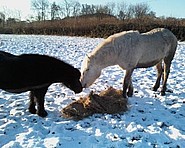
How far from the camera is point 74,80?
547 cm

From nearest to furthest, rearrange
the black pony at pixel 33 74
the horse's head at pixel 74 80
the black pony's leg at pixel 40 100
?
1. the black pony at pixel 33 74
2. the black pony's leg at pixel 40 100
3. the horse's head at pixel 74 80

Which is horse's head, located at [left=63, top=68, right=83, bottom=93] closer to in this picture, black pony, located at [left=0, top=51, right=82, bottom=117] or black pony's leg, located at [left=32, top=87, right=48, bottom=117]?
black pony, located at [left=0, top=51, right=82, bottom=117]

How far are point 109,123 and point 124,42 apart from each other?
77.1 inches

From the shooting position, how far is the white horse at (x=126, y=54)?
5727 millimetres

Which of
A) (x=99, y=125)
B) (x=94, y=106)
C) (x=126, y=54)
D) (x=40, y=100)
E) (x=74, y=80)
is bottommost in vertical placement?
(x=99, y=125)

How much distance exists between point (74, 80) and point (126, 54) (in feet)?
4.26

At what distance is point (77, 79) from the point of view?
5.51 m

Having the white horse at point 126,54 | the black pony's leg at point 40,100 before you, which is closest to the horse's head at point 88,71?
the white horse at point 126,54

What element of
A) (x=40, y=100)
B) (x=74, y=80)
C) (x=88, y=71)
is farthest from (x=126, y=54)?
(x=40, y=100)

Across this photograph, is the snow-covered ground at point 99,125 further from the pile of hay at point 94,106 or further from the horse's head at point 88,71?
the horse's head at point 88,71

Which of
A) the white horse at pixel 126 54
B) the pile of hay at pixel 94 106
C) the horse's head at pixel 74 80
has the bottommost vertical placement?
the pile of hay at pixel 94 106

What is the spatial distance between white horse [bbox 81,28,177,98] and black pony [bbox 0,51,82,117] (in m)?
0.48

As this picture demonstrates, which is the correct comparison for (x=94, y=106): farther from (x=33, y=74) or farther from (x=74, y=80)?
(x=33, y=74)

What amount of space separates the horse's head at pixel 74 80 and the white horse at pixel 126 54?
18 centimetres
